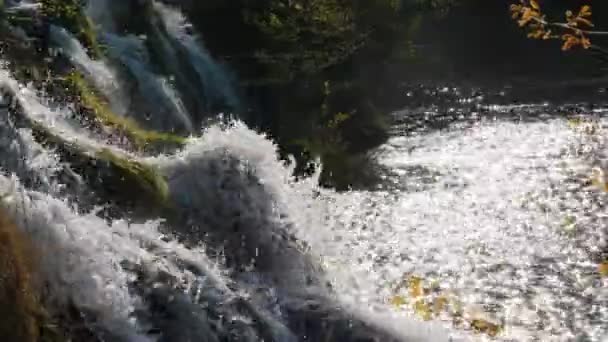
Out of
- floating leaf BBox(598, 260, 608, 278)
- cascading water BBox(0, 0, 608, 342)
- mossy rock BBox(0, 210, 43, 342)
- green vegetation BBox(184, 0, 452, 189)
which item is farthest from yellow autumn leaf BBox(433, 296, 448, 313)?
green vegetation BBox(184, 0, 452, 189)

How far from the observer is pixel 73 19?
1333cm

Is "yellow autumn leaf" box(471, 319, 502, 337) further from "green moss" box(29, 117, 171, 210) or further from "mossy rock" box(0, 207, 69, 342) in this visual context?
"mossy rock" box(0, 207, 69, 342)

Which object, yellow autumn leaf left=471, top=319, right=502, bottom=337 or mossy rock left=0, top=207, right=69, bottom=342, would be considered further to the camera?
yellow autumn leaf left=471, top=319, right=502, bottom=337

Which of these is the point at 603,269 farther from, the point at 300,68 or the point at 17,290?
the point at 300,68

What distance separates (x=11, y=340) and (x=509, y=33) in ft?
106

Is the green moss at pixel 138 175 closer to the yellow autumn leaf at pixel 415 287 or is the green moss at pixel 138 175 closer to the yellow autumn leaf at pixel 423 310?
the yellow autumn leaf at pixel 423 310

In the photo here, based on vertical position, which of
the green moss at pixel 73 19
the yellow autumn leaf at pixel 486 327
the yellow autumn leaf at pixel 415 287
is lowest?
the yellow autumn leaf at pixel 415 287

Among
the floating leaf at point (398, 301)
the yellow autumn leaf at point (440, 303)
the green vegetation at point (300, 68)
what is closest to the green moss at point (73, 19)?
the floating leaf at point (398, 301)

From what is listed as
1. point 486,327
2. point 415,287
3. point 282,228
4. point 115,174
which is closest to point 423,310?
point 486,327

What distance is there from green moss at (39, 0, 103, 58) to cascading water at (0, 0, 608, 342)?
1.28 ft

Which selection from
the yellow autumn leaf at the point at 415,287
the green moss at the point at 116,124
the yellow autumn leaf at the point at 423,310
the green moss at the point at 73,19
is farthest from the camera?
the green moss at the point at 73,19

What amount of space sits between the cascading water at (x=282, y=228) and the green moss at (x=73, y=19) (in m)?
0.39

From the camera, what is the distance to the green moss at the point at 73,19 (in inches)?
500

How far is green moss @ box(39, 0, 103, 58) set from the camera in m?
12.7
